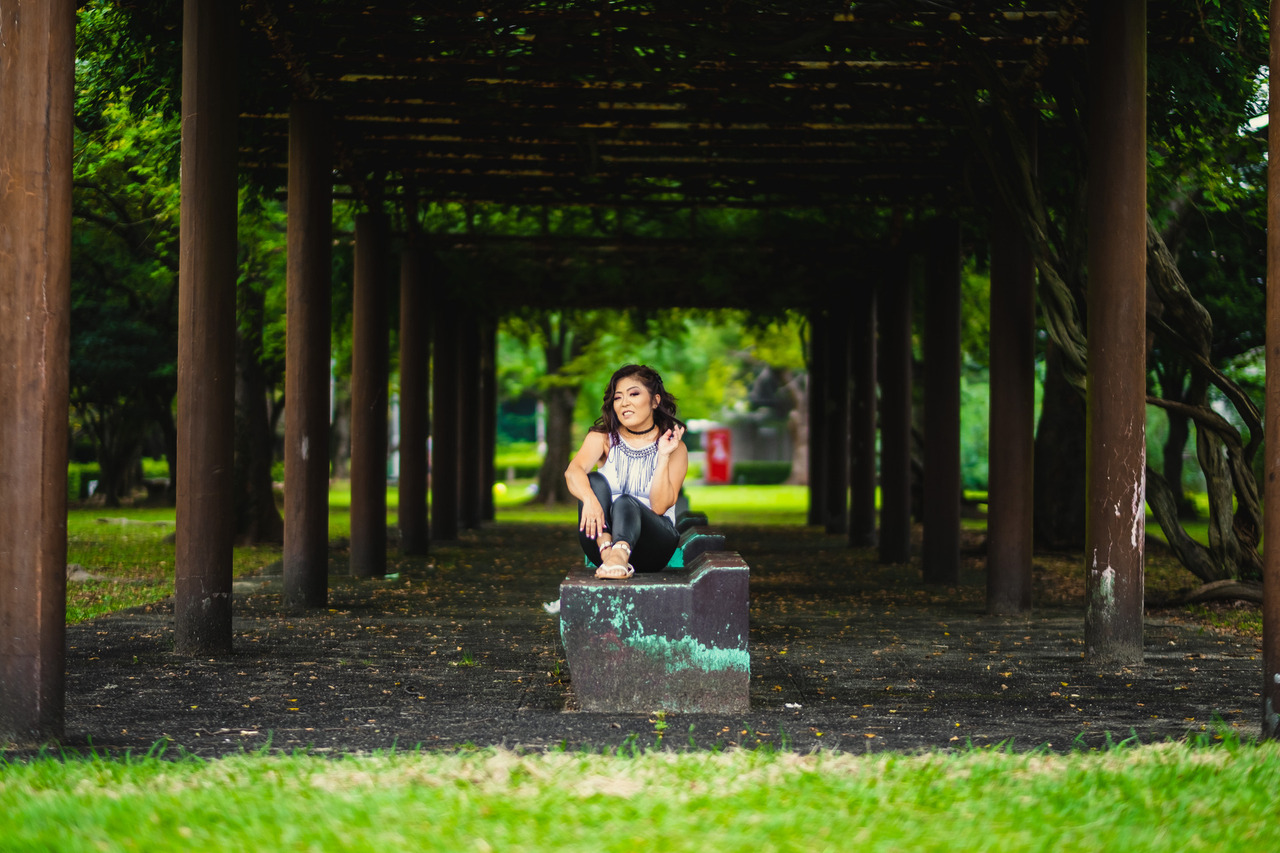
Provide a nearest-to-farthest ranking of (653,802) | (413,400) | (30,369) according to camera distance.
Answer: (653,802) < (30,369) < (413,400)

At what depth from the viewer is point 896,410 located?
643 inches

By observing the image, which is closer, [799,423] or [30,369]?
[30,369]

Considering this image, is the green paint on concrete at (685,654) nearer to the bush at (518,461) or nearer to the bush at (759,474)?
the bush at (518,461)

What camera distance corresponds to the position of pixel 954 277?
13.1 m

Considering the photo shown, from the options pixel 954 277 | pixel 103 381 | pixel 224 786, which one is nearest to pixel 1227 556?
pixel 954 277

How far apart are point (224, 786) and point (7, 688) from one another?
1342 mm

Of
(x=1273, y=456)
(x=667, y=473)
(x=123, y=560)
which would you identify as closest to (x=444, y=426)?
(x=123, y=560)

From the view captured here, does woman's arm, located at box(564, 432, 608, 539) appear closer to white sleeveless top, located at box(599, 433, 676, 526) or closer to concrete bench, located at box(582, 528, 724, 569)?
white sleeveless top, located at box(599, 433, 676, 526)

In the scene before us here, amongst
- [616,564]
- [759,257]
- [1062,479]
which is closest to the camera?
[616,564]

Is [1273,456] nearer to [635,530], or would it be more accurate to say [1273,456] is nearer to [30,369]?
[635,530]

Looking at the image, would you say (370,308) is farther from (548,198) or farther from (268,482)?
(268,482)

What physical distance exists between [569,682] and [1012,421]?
203 inches

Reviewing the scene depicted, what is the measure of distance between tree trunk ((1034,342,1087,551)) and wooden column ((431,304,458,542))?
29.4ft

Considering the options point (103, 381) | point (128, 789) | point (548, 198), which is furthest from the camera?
point (103, 381)
